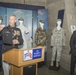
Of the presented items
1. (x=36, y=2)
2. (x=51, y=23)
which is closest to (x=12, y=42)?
(x=51, y=23)

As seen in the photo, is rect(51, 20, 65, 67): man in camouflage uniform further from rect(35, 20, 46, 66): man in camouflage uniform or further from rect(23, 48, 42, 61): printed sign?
rect(23, 48, 42, 61): printed sign

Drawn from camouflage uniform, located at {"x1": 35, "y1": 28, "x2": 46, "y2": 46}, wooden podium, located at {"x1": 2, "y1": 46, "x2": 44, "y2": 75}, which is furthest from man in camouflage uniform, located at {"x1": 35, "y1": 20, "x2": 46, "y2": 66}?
wooden podium, located at {"x1": 2, "y1": 46, "x2": 44, "y2": 75}

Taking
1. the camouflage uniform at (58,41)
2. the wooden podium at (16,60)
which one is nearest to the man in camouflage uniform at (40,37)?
the camouflage uniform at (58,41)

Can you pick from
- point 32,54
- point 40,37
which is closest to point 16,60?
point 32,54

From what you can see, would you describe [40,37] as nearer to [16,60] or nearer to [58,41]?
[58,41]

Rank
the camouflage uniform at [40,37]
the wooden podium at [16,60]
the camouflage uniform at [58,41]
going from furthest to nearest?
the camouflage uniform at [40,37], the camouflage uniform at [58,41], the wooden podium at [16,60]

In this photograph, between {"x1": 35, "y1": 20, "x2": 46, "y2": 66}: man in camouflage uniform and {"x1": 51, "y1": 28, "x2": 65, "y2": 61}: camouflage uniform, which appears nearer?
{"x1": 51, "y1": 28, "x2": 65, "y2": 61}: camouflage uniform

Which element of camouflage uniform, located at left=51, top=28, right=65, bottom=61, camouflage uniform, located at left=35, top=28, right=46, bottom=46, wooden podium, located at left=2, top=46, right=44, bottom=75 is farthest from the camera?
camouflage uniform, located at left=35, top=28, right=46, bottom=46

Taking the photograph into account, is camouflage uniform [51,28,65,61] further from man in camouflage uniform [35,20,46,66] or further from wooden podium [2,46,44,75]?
wooden podium [2,46,44,75]

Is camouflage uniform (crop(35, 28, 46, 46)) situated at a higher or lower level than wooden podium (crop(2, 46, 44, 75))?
higher

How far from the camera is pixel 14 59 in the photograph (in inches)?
102

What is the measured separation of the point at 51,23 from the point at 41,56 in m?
3.35

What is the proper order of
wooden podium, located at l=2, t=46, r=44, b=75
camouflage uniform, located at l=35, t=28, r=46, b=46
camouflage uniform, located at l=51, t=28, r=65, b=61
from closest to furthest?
wooden podium, located at l=2, t=46, r=44, b=75
camouflage uniform, located at l=51, t=28, r=65, b=61
camouflage uniform, located at l=35, t=28, r=46, b=46

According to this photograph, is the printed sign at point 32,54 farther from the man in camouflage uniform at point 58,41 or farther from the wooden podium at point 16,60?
the man in camouflage uniform at point 58,41
